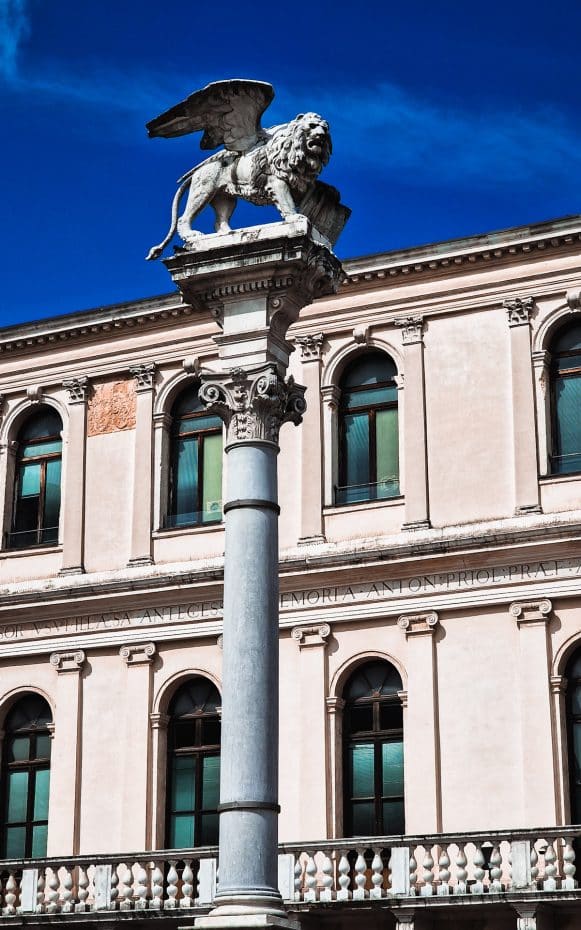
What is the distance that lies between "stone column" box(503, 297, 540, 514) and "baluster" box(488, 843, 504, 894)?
536cm

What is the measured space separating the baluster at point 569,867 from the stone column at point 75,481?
408 inches

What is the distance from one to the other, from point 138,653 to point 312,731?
3.60 metres

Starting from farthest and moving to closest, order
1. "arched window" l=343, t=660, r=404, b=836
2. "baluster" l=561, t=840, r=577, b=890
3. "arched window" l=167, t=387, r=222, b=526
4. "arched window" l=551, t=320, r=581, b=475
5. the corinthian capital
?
"arched window" l=167, t=387, r=222, b=526, "arched window" l=551, t=320, r=581, b=475, "arched window" l=343, t=660, r=404, b=836, "baluster" l=561, t=840, r=577, b=890, the corinthian capital

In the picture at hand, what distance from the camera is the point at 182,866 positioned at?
87.9 feet

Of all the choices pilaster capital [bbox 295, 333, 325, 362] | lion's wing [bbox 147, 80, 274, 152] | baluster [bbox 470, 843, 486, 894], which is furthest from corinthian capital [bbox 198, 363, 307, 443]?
pilaster capital [bbox 295, 333, 325, 362]

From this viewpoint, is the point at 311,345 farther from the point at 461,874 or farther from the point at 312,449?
the point at 461,874

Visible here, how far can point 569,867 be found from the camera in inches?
931

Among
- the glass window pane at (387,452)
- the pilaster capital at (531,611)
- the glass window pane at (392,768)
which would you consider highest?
the glass window pane at (387,452)

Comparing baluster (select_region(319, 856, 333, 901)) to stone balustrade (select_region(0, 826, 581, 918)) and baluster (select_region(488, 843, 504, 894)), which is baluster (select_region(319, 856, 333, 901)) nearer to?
stone balustrade (select_region(0, 826, 581, 918))

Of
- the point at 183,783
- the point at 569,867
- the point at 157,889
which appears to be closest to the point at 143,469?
the point at 183,783

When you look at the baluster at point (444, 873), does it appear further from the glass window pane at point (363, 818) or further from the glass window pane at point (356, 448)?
the glass window pane at point (356, 448)

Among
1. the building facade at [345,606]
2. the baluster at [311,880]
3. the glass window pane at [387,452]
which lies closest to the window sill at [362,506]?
the building facade at [345,606]

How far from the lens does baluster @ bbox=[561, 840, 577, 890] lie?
23.6 meters

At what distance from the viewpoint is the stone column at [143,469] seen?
3012 centimetres
